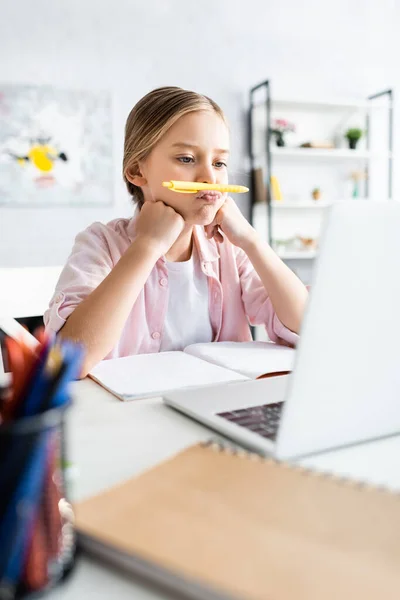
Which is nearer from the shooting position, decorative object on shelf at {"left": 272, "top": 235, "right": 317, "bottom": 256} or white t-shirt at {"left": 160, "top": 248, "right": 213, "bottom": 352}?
white t-shirt at {"left": 160, "top": 248, "right": 213, "bottom": 352}

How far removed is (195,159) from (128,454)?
73cm

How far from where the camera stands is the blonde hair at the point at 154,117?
3.70 feet

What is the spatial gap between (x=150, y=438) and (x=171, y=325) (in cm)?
64

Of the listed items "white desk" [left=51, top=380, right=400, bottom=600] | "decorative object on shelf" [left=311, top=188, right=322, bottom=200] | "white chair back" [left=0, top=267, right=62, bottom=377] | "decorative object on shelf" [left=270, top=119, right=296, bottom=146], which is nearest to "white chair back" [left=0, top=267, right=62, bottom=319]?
"white chair back" [left=0, top=267, right=62, bottom=377]

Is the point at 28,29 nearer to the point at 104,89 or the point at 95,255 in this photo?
the point at 104,89

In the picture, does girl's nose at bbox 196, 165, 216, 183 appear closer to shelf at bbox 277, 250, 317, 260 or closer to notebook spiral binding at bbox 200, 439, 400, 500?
notebook spiral binding at bbox 200, 439, 400, 500

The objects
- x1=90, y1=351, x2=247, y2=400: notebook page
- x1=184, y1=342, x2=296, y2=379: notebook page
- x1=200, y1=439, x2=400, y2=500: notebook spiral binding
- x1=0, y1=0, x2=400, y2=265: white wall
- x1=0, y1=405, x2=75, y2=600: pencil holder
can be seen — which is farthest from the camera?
x1=0, y1=0, x2=400, y2=265: white wall

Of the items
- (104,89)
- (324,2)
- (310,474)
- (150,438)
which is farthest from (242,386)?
(324,2)

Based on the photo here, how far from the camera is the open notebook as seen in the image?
0.74m

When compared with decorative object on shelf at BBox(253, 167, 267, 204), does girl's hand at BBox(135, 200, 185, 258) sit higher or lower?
lower

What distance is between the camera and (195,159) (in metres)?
Result: 1.11

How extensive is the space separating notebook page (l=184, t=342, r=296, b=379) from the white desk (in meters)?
0.19

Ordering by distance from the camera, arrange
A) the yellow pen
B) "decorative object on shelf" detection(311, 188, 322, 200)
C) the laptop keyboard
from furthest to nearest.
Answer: "decorative object on shelf" detection(311, 188, 322, 200) → the yellow pen → the laptop keyboard

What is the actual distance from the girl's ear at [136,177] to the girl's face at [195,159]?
0.10m
